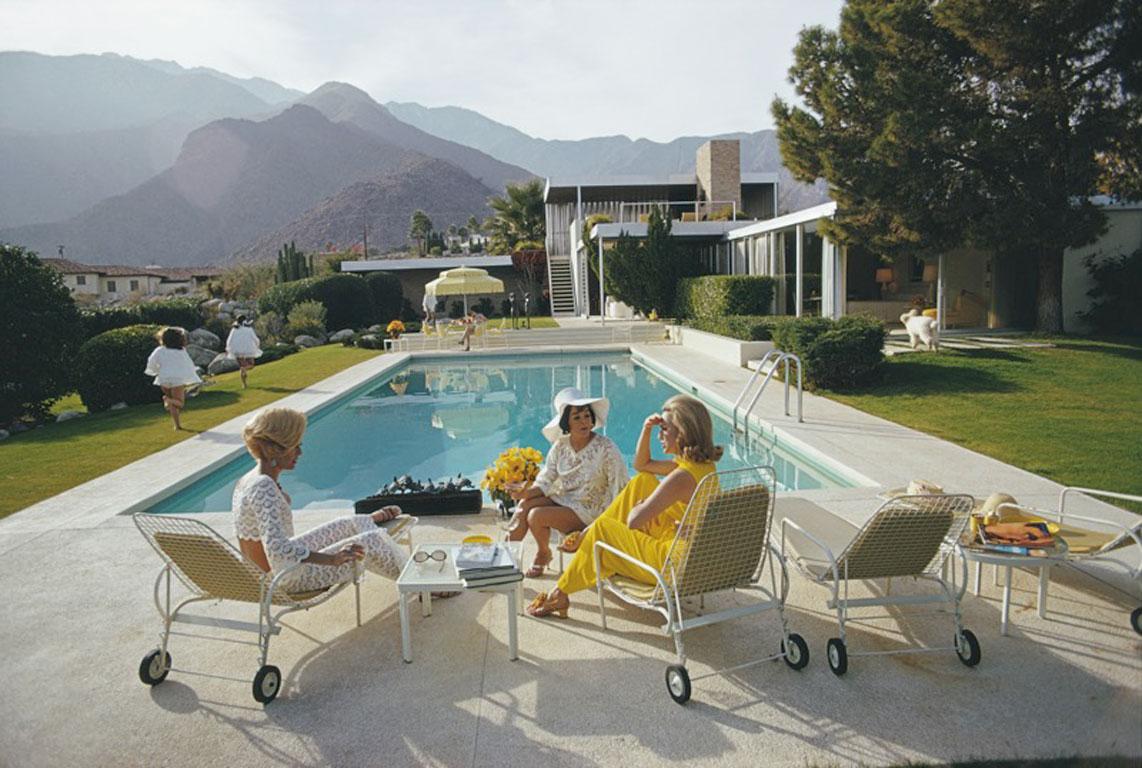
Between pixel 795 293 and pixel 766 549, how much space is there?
1663 centimetres

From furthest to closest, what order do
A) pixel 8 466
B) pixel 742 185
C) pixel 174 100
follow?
1. pixel 174 100
2. pixel 742 185
3. pixel 8 466

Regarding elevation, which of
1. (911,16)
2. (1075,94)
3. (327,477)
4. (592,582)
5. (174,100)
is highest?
(174,100)

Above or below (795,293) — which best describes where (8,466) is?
below

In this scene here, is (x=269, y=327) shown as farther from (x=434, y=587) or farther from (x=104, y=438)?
(x=434, y=587)

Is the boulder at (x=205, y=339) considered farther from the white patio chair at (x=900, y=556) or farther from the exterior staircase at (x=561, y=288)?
the white patio chair at (x=900, y=556)

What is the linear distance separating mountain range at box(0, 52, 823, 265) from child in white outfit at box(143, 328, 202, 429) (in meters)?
65.5

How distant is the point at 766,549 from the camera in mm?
3787

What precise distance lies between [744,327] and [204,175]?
418ft

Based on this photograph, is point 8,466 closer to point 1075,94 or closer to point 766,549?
point 766,549

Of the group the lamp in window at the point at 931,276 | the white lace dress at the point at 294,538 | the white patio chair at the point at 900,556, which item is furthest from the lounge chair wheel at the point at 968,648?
the lamp in window at the point at 931,276

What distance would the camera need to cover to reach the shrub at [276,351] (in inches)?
845

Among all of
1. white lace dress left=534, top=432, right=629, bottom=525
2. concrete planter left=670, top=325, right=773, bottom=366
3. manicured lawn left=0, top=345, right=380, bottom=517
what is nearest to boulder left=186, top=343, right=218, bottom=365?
manicured lawn left=0, top=345, right=380, bottom=517

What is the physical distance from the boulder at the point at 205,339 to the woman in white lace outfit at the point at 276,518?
73.7ft

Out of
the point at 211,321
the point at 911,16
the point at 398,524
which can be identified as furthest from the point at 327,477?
the point at 211,321
